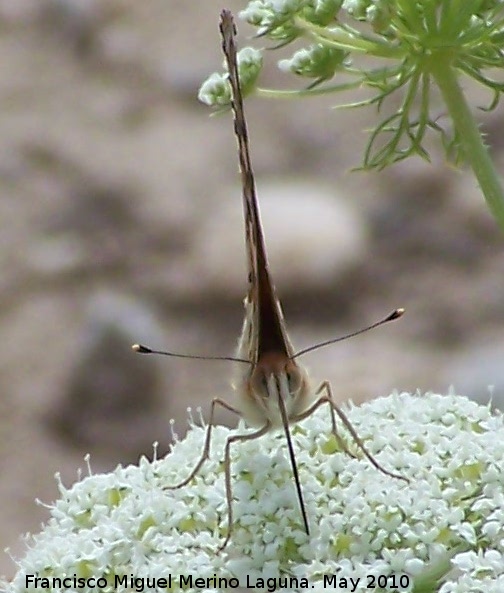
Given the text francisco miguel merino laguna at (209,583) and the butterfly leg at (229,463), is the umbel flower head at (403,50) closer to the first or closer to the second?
the butterfly leg at (229,463)

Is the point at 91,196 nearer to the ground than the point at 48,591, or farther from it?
nearer to the ground

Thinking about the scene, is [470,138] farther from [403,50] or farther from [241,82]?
[241,82]

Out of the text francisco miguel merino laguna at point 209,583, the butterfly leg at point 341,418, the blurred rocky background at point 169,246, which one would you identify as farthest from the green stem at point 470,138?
the blurred rocky background at point 169,246

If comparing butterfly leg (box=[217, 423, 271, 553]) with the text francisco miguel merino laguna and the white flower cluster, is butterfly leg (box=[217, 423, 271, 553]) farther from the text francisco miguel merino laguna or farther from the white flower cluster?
the white flower cluster

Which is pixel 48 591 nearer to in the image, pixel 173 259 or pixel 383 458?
pixel 383 458

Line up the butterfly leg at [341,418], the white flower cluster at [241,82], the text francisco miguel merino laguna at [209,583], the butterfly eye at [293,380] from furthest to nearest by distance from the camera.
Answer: the white flower cluster at [241,82] < the butterfly eye at [293,380] < the butterfly leg at [341,418] < the text francisco miguel merino laguna at [209,583]

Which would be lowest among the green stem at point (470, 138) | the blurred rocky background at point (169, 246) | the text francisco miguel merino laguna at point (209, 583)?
the blurred rocky background at point (169, 246)

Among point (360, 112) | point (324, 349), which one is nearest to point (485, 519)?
point (324, 349)

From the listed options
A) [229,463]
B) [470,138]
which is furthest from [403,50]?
[229,463]
